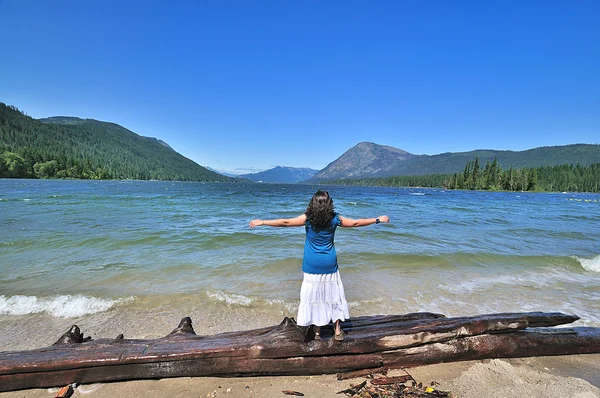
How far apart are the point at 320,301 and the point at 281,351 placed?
0.85 m

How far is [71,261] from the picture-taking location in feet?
36.2

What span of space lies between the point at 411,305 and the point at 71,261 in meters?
12.4

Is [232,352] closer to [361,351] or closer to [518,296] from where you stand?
[361,351]

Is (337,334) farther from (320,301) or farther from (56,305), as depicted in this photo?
(56,305)

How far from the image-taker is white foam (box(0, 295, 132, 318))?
22.5 ft

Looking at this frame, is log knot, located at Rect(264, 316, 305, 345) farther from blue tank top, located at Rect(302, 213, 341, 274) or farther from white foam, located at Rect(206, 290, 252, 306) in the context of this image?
white foam, located at Rect(206, 290, 252, 306)

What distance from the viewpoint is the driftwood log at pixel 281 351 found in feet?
12.2

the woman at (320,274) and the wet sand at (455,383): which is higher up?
the woman at (320,274)

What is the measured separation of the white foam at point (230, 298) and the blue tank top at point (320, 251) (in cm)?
427

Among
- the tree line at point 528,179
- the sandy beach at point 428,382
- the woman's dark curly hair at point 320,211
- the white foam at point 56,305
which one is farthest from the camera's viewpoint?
the tree line at point 528,179

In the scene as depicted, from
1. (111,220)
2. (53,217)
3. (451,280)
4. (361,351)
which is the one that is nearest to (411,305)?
(451,280)

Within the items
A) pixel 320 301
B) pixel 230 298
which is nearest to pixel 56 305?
pixel 230 298

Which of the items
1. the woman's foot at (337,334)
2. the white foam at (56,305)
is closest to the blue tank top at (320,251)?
the woman's foot at (337,334)

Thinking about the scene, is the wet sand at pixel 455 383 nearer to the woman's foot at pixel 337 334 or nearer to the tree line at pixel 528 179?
the woman's foot at pixel 337 334
